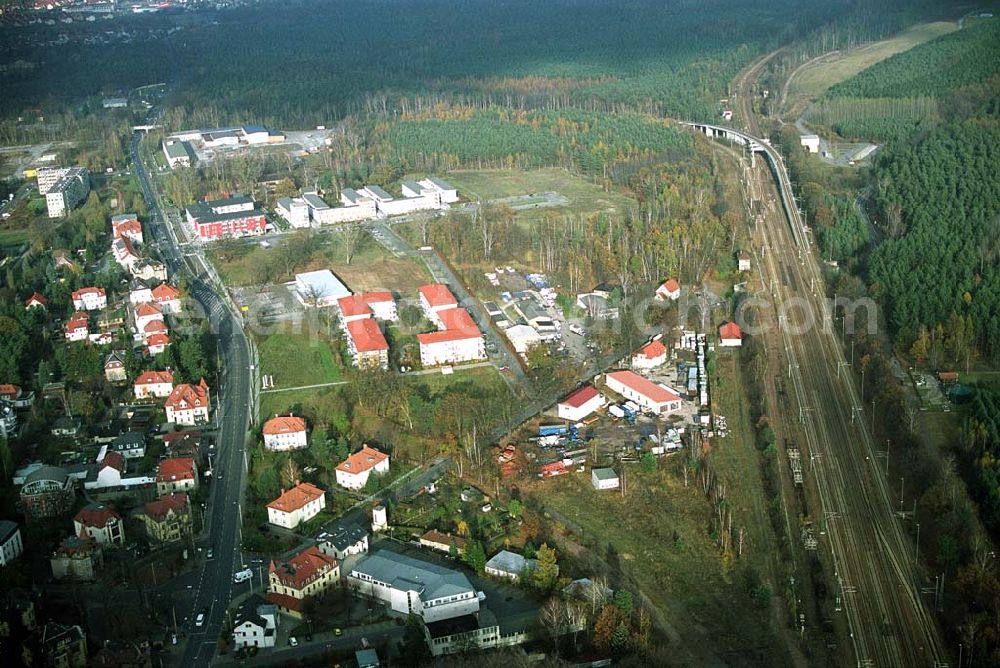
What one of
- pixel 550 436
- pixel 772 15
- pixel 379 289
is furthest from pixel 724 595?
pixel 772 15

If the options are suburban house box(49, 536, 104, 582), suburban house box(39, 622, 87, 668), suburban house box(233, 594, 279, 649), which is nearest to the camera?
suburban house box(39, 622, 87, 668)

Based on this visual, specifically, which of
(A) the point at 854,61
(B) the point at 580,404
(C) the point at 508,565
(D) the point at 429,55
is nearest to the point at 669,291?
(B) the point at 580,404

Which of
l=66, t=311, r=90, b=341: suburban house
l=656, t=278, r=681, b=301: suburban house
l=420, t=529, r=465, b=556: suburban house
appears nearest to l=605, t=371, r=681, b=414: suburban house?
l=656, t=278, r=681, b=301: suburban house

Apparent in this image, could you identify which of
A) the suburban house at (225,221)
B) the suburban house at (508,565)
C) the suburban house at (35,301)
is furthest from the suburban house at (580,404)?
the suburban house at (225,221)

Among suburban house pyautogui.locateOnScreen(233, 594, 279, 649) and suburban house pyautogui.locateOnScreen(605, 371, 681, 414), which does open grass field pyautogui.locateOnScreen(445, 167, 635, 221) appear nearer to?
suburban house pyautogui.locateOnScreen(605, 371, 681, 414)

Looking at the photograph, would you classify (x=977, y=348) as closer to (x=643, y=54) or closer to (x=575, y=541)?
(x=575, y=541)
